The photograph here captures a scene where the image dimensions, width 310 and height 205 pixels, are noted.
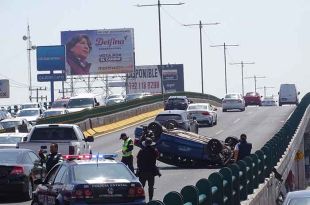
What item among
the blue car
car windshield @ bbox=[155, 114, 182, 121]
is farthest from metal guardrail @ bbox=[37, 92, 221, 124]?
the blue car

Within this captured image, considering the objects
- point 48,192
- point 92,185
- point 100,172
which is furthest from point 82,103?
point 92,185

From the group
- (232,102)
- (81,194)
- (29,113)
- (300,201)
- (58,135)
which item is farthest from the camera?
(232,102)

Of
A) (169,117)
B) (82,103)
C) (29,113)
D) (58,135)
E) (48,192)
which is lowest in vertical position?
(29,113)

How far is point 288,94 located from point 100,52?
20.2 m

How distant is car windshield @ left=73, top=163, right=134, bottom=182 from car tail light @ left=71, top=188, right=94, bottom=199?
1.15 feet

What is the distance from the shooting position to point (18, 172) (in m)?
24.4

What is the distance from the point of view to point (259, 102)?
100938mm

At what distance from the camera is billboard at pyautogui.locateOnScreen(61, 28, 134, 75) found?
342ft

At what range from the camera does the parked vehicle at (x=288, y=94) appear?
99.2m

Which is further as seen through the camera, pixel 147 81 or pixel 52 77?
pixel 147 81

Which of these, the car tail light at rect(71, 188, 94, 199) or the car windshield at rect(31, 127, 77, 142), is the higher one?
the car windshield at rect(31, 127, 77, 142)

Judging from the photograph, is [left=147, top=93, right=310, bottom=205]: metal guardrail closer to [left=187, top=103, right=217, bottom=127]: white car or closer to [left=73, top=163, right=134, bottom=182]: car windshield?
[left=73, top=163, right=134, bottom=182]: car windshield

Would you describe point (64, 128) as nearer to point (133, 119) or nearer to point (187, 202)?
point (187, 202)

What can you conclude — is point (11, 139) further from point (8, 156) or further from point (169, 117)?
point (169, 117)
